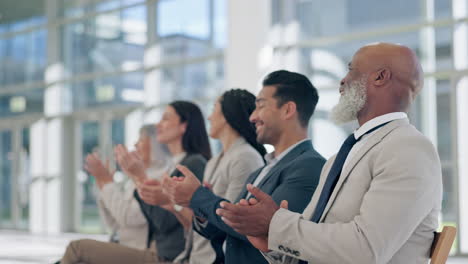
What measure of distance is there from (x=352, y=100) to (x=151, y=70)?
1016cm

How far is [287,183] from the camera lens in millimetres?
2584

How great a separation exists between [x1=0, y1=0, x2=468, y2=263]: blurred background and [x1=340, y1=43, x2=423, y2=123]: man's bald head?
15.3 feet

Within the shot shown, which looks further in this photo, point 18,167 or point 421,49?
point 18,167

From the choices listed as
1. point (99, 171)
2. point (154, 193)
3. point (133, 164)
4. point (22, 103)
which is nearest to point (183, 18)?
point (22, 103)

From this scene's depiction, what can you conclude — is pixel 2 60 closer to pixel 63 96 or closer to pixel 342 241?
pixel 63 96

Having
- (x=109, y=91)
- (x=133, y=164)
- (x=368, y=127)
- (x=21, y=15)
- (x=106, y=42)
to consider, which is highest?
(x=21, y=15)

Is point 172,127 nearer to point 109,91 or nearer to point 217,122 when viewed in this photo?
point 217,122

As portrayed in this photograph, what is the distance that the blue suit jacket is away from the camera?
8.38 feet

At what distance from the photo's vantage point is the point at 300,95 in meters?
2.92

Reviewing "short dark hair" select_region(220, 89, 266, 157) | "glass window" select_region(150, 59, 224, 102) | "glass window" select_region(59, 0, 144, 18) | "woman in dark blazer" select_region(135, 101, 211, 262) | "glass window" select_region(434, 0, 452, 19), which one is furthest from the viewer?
"glass window" select_region(59, 0, 144, 18)

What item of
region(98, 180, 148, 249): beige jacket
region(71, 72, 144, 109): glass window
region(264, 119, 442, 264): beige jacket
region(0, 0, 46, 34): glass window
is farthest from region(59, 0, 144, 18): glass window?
region(264, 119, 442, 264): beige jacket

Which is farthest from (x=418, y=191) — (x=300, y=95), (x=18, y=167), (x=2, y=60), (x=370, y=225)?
(x=2, y=60)

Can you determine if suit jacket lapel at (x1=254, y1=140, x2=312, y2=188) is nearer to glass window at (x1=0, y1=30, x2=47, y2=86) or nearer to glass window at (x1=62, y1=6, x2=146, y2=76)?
glass window at (x1=62, y1=6, x2=146, y2=76)

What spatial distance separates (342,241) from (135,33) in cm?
1096
